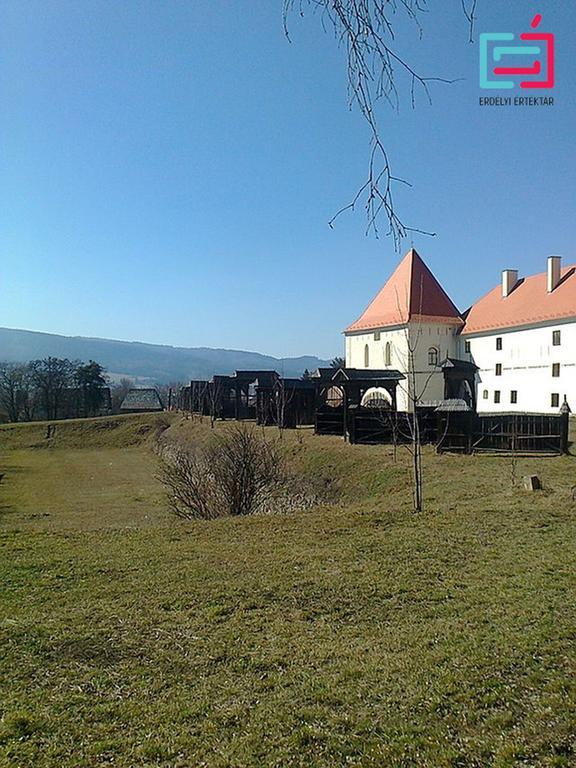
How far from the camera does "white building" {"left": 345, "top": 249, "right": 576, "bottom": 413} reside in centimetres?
3159

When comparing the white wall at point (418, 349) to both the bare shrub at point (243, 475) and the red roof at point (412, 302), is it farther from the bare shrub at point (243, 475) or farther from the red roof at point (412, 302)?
the bare shrub at point (243, 475)

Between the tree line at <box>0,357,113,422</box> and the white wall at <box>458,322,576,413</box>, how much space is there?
4354 centimetres

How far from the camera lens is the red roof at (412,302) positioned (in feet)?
127

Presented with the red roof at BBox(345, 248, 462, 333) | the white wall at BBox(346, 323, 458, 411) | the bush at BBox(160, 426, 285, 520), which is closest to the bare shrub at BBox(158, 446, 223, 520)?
the bush at BBox(160, 426, 285, 520)

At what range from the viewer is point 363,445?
2139 centimetres

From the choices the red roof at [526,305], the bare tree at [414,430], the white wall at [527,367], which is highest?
the red roof at [526,305]

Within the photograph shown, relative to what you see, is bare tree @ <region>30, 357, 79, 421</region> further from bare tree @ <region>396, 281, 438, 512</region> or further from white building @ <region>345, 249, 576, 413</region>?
bare tree @ <region>396, 281, 438, 512</region>

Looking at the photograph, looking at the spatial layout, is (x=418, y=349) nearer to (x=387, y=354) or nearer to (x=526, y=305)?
(x=387, y=354)

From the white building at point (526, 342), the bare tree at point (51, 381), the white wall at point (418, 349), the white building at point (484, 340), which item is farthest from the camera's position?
the bare tree at point (51, 381)

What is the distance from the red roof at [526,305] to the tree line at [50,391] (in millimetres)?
42841

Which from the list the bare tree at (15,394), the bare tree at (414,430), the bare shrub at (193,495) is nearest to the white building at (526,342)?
the bare tree at (414,430)

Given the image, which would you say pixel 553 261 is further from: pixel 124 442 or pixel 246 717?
pixel 246 717

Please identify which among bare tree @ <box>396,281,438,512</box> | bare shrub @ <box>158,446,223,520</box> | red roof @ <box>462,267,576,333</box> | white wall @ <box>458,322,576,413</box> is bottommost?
bare shrub @ <box>158,446,223,520</box>

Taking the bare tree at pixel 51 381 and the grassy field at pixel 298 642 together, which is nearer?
the grassy field at pixel 298 642
